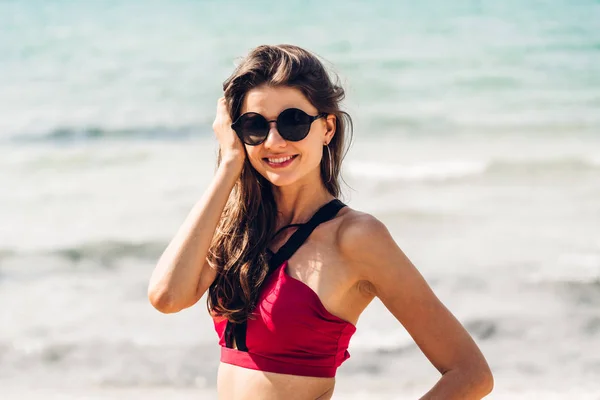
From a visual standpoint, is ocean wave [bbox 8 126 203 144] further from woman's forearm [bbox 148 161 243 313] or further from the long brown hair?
woman's forearm [bbox 148 161 243 313]

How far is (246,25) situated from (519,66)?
7619mm

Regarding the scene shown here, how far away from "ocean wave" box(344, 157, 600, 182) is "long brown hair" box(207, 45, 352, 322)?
10.8 metres

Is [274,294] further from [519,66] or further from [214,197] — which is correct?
[519,66]

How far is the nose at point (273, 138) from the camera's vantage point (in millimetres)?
3002

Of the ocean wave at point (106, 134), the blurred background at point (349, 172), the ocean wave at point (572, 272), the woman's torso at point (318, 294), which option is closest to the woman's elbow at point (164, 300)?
the woman's torso at point (318, 294)

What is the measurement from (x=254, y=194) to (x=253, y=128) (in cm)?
28

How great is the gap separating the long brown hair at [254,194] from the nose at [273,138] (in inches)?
5.7

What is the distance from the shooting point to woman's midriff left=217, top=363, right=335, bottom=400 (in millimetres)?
2910

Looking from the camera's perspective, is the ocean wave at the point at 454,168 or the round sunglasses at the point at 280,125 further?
the ocean wave at the point at 454,168

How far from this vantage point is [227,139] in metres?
3.16

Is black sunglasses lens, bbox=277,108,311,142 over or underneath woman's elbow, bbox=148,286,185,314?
over

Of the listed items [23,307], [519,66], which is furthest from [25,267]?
[519,66]

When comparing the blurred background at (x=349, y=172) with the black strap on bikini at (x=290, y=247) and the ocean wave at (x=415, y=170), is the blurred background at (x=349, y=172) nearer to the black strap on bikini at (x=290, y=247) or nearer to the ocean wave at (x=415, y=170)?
the ocean wave at (x=415, y=170)

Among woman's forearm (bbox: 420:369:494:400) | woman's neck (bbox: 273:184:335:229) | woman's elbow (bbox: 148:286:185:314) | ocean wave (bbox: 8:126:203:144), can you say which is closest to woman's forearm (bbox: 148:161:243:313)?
woman's elbow (bbox: 148:286:185:314)
